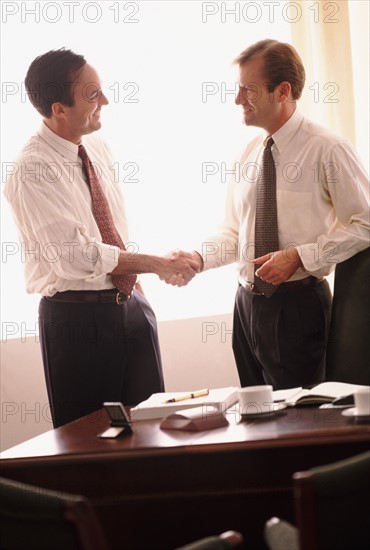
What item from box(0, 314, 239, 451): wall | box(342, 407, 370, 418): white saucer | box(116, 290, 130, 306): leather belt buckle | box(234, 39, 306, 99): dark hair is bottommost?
box(0, 314, 239, 451): wall

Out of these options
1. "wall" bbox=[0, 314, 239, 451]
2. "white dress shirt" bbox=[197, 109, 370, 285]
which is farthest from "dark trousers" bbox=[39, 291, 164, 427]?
"wall" bbox=[0, 314, 239, 451]

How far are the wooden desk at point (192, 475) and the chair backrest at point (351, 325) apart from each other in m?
0.79

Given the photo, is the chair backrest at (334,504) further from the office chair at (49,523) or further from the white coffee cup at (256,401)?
the white coffee cup at (256,401)

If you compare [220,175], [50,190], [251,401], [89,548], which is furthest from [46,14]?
[89,548]

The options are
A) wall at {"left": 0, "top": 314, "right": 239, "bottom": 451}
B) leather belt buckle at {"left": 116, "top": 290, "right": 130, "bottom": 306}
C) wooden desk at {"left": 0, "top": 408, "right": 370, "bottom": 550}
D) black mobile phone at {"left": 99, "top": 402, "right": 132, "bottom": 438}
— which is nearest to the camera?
wooden desk at {"left": 0, "top": 408, "right": 370, "bottom": 550}

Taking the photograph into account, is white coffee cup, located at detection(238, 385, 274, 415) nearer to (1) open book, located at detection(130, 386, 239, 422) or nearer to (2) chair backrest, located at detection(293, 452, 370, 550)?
(1) open book, located at detection(130, 386, 239, 422)

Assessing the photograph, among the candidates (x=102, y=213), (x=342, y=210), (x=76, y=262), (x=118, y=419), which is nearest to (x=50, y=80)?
(x=102, y=213)

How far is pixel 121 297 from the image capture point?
3.06 meters

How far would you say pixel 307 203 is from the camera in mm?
2979

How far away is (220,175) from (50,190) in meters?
1.38

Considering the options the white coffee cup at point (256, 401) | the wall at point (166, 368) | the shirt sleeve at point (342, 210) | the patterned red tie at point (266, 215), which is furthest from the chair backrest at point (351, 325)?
the wall at point (166, 368)

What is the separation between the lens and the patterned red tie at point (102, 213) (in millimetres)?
3133

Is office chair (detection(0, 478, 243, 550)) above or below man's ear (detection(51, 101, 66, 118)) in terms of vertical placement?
below

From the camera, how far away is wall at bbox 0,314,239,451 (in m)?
4.17
